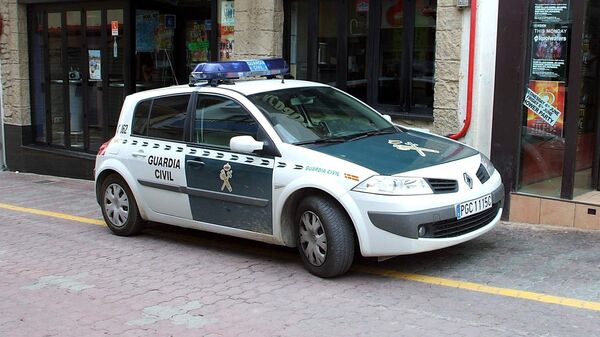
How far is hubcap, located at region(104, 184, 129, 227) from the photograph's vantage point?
24.0 feet

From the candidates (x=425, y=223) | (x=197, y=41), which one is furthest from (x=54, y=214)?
(x=425, y=223)

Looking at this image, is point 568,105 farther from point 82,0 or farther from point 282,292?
point 82,0

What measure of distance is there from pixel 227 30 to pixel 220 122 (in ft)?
14.2

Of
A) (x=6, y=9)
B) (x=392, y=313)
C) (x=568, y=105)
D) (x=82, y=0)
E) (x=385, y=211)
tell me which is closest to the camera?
(x=392, y=313)

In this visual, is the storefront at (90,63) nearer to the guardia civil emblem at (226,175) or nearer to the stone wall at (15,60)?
the stone wall at (15,60)

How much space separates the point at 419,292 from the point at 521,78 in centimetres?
324

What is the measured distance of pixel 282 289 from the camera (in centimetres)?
548

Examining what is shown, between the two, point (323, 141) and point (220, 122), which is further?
point (220, 122)

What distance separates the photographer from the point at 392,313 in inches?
191

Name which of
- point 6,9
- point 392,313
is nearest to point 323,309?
point 392,313

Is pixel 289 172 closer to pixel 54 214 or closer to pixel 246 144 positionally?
pixel 246 144

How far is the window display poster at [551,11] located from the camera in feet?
23.3

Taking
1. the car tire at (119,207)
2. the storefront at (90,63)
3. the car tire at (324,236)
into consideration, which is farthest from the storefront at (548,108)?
the storefront at (90,63)

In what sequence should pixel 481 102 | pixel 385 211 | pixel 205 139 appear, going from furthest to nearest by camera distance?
pixel 481 102 → pixel 205 139 → pixel 385 211
